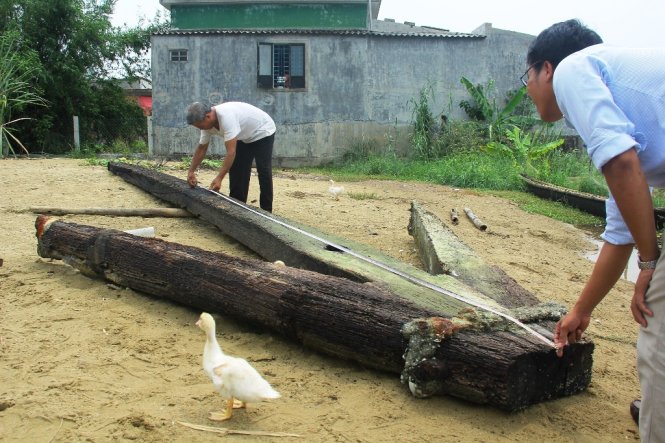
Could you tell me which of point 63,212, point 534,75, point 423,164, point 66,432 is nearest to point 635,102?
point 534,75

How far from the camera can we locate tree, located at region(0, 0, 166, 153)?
66.1 ft

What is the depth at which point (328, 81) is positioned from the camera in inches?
697

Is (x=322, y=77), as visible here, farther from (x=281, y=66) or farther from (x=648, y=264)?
A: (x=648, y=264)

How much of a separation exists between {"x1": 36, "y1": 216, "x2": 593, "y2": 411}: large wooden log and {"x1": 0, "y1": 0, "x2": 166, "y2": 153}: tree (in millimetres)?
17663

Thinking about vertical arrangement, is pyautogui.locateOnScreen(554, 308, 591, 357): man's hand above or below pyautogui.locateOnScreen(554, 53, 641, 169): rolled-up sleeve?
below

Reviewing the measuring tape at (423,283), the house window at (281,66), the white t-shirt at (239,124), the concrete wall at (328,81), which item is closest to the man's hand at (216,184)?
the white t-shirt at (239,124)

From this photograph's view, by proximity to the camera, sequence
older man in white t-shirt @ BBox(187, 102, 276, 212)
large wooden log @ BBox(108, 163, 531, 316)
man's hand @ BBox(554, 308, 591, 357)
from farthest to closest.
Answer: older man in white t-shirt @ BBox(187, 102, 276, 212)
large wooden log @ BBox(108, 163, 531, 316)
man's hand @ BBox(554, 308, 591, 357)

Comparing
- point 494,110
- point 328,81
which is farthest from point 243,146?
point 494,110

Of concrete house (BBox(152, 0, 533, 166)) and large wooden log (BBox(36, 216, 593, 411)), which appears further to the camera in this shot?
concrete house (BBox(152, 0, 533, 166))

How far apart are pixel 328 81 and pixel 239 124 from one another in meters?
11.6

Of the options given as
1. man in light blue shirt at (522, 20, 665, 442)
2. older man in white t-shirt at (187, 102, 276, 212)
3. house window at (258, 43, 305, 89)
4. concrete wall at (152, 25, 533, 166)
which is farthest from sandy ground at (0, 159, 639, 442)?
house window at (258, 43, 305, 89)

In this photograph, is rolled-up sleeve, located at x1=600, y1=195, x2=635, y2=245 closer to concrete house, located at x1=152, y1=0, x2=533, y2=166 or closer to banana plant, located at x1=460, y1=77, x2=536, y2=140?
banana plant, located at x1=460, y1=77, x2=536, y2=140

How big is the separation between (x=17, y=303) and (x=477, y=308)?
115 inches


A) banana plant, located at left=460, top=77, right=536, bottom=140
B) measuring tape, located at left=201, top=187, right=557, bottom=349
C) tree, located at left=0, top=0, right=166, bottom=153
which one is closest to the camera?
measuring tape, located at left=201, top=187, right=557, bottom=349
